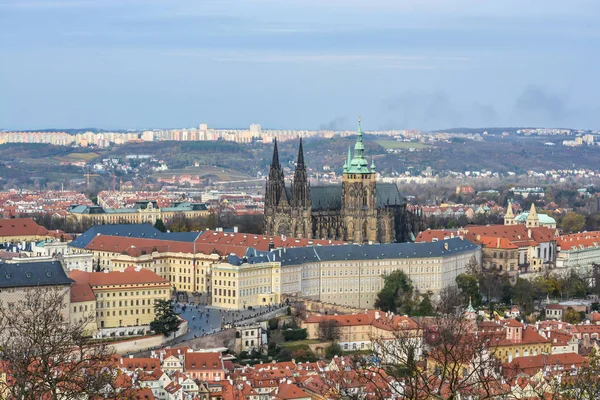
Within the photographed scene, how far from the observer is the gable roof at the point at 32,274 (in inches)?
2231

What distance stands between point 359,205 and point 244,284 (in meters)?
20.1

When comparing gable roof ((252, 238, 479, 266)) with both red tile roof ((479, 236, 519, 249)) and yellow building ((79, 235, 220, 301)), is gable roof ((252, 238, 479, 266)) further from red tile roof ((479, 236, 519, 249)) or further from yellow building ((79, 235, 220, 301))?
red tile roof ((479, 236, 519, 249))

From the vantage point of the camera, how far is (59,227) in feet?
355

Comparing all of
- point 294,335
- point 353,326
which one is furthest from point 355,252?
point 294,335

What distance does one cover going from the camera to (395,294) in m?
71.9

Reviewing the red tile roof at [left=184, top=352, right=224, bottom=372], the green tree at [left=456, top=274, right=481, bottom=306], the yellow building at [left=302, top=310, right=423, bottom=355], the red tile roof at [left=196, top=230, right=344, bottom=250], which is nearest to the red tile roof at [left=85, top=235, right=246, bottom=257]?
the red tile roof at [left=196, top=230, right=344, bottom=250]

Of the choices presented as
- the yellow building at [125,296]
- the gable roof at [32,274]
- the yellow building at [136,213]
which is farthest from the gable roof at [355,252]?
the yellow building at [136,213]

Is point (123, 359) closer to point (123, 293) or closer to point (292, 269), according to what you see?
point (123, 293)

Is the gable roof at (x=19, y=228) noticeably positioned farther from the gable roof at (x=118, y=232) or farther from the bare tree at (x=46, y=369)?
the bare tree at (x=46, y=369)

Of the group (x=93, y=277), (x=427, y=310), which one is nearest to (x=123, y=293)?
(x=93, y=277)

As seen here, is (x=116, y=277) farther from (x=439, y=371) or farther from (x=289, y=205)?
(x=439, y=371)

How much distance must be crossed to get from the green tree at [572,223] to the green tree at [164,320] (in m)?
58.1

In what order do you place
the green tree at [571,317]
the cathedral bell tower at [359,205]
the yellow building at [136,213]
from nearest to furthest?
the green tree at [571,317] → the cathedral bell tower at [359,205] → the yellow building at [136,213]

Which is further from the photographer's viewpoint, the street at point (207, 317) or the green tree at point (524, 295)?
the green tree at point (524, 295)
